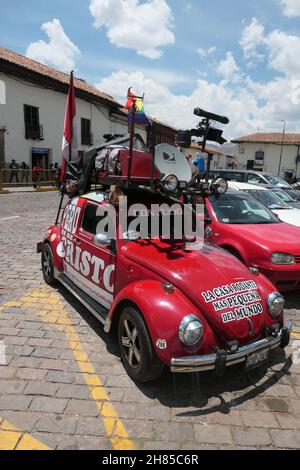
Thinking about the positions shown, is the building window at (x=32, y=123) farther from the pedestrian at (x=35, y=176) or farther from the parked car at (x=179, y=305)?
the parked car at (x=179, y=305)

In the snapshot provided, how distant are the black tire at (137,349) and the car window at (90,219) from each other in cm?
137

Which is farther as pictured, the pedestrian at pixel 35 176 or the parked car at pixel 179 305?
the pedestrian at pixel 35 176

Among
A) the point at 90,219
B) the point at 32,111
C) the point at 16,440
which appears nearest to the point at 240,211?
the point at 90,219

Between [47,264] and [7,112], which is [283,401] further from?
[7,112]

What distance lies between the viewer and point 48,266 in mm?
5770

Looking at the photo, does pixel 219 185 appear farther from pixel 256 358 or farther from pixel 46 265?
pixel 46 265

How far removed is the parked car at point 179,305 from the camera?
9.89 ft

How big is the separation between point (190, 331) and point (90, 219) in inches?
90.3

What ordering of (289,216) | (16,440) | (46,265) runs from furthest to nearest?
(289,216), (46,265), (16,440)

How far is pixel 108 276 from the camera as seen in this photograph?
13.3ft

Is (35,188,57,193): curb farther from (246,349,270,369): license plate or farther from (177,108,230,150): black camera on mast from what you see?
(246,349,270,369): license plate

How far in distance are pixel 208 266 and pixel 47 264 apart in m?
3.16

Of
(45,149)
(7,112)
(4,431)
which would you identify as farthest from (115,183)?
(45,149)

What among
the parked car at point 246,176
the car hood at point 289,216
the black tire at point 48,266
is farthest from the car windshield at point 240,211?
the parked car at point 246,176
